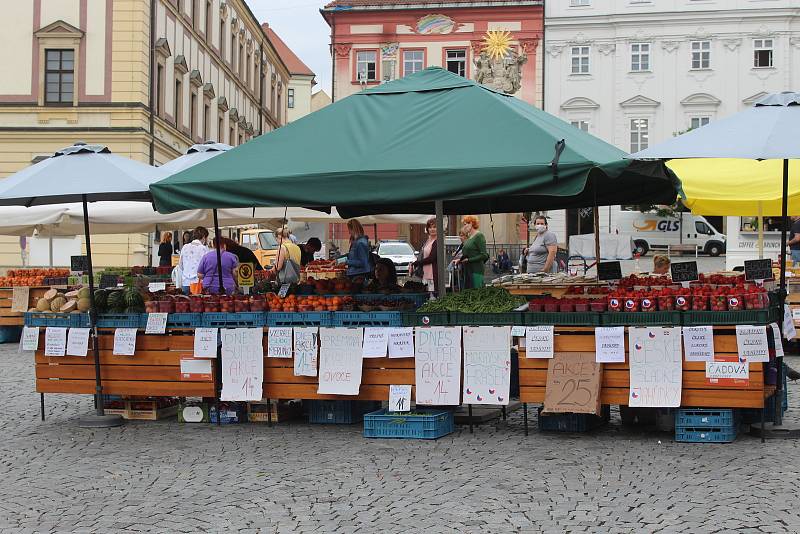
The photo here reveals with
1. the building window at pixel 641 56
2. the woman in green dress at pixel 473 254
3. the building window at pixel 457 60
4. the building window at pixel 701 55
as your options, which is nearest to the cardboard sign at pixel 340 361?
the woman in green dress at pixel 473 254

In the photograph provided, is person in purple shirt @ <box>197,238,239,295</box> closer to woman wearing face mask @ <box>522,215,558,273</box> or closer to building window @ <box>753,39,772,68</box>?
woman wearing face mask @ <box>522,215,558,273</box>

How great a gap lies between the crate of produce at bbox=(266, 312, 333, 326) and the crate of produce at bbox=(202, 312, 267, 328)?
0.29 ft

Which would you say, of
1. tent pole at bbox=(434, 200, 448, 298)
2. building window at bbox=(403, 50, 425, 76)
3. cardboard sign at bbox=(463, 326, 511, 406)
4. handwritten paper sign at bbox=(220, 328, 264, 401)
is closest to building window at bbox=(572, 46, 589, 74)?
building window at bbox=(403, 50, 425, 76)

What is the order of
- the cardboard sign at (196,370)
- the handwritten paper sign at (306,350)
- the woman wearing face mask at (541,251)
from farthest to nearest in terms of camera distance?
1. the woman wearing face mask at (541,251)
2. the cardboard sign at (196,370)
3. the handwritten paper sign at (306,350)

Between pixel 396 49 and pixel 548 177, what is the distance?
48.5 m

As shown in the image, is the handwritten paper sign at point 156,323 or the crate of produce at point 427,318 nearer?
the crate of produce at point 427,318

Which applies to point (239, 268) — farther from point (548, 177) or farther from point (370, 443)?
point (548, 177)

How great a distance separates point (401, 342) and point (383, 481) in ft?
6.87

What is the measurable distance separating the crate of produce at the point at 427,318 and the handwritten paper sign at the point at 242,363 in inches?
53.0

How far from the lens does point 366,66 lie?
185 feet

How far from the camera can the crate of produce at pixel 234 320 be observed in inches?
388

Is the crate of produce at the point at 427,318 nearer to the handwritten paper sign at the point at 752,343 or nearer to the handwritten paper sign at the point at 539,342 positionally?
the handwritten paper sign at the point at 539,342

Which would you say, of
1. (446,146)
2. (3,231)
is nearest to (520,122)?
(446,146)

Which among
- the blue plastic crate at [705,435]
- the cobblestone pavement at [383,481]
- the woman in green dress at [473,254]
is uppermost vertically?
the woman in green dress at [473,254]
